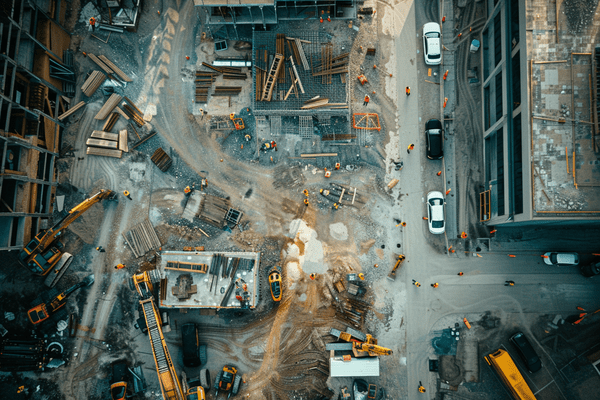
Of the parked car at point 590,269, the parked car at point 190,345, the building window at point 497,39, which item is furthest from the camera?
the parked car at point 190,345

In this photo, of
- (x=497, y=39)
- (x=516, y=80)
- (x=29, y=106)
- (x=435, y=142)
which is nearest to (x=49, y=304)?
(x=29, y=106)

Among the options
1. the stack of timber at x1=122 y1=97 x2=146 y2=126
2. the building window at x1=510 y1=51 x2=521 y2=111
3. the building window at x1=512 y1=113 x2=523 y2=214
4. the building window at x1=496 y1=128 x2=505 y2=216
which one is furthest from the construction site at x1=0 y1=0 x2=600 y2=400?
the building window at x1=512 y1=113 x2=523 y2=214

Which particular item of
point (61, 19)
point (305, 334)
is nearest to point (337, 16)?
point (61, 19)

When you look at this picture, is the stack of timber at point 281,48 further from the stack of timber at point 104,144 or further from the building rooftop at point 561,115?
the building rooftop at point 561,115

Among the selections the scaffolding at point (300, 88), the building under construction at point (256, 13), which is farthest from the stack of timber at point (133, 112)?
the scaffolding at point (300, 88)

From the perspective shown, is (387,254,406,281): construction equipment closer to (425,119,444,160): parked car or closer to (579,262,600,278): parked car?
(425,119,444,160): parked car

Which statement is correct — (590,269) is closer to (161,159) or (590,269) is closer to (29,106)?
(161,159)

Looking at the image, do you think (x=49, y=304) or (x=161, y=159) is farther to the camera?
(x=161, y=159)

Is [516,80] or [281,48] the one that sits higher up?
[281,48]
